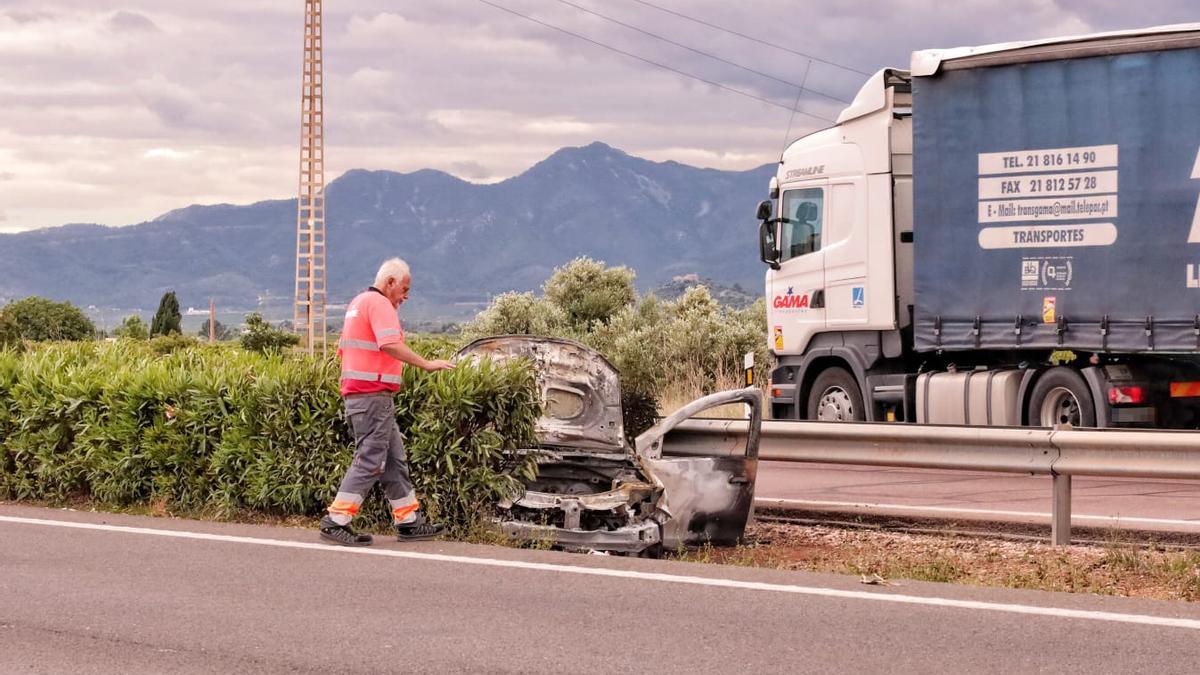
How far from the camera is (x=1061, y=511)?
9586 mm

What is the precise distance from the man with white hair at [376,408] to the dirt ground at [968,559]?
181 cm

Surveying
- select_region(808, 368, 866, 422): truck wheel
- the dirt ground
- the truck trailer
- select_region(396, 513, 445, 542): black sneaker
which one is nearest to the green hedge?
select_region(396, 513, 445, 542): black sneaker

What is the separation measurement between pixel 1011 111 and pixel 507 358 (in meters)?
7.81

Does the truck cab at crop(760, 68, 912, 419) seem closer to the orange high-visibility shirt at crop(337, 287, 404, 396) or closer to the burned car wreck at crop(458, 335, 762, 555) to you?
the burned car wreck at crop(458, 335, 762, 555)

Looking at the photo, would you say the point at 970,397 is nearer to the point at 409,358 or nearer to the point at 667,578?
the point at 409,358

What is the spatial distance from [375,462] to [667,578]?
2184mm

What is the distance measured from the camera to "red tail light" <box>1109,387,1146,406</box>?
14.7m

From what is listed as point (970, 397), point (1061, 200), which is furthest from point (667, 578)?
point (970, 397)

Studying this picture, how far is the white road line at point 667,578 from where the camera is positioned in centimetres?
696

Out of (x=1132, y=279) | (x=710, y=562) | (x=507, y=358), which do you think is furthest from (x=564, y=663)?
(x=1132, y=279)

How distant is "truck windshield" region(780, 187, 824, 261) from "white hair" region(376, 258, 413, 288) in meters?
8.91

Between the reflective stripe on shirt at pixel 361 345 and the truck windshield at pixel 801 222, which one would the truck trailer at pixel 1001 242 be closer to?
the truck windshield at pixel 801 222

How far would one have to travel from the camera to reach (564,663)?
20.2 feet

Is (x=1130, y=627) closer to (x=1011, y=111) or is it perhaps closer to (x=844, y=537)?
(x=844, y=537)
